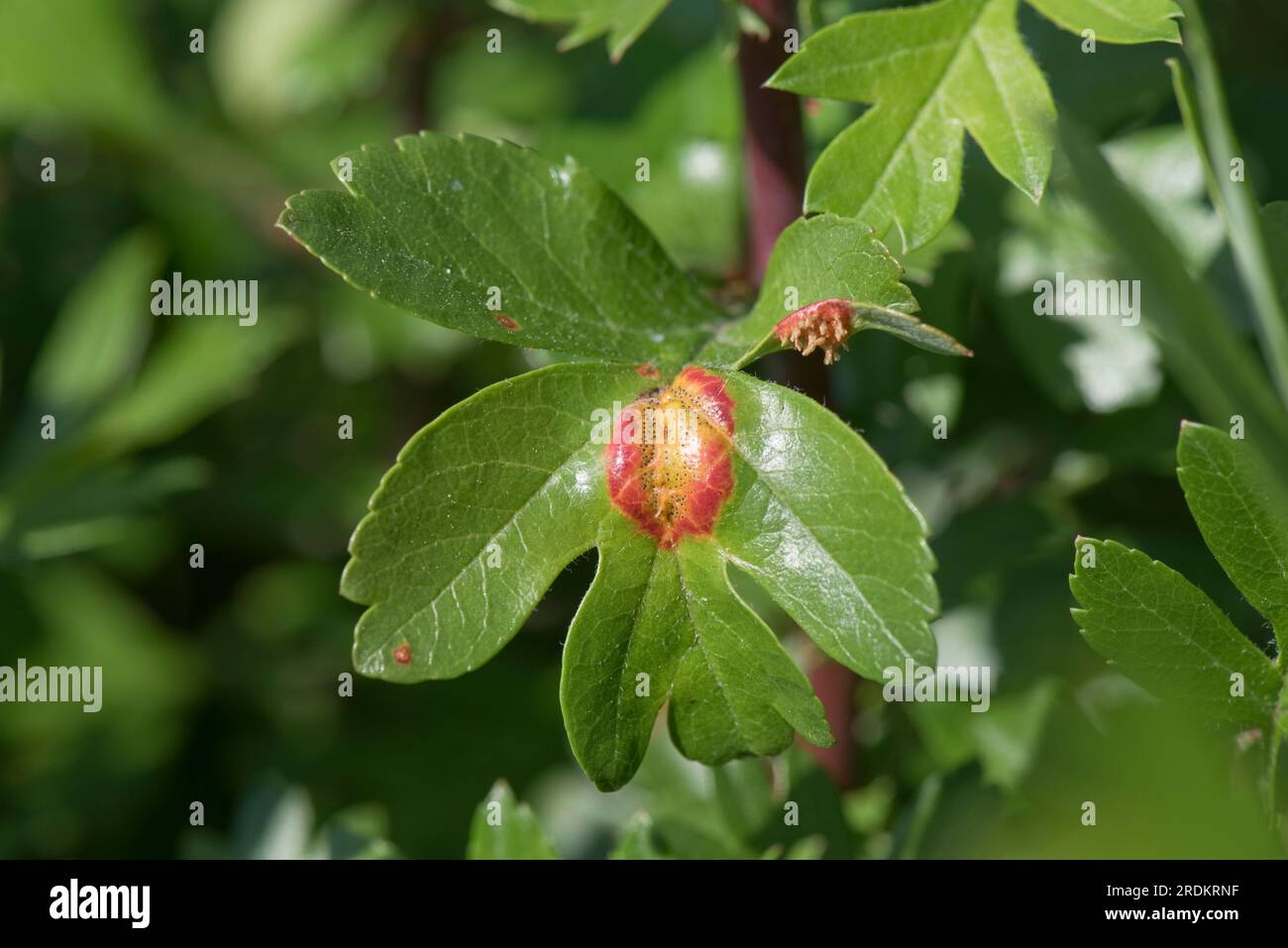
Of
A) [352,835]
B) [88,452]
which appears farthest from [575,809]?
[88,452]

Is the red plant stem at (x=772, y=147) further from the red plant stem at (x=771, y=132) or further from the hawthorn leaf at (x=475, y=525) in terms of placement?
the hawthorn leaf at (x=475, y=525)

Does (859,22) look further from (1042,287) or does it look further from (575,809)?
(575,809)

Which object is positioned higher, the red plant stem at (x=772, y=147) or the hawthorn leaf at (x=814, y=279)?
the red plant stem at (x=772, y=147)

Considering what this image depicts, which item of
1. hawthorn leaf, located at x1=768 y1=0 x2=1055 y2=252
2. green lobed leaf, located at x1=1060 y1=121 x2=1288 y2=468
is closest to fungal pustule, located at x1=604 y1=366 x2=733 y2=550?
hawthorn leaf, located at x1=768 y1=0 x2=1055 y2=252

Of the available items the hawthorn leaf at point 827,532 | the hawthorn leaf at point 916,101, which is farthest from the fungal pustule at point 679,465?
the hawthorn leaf at point 916,101

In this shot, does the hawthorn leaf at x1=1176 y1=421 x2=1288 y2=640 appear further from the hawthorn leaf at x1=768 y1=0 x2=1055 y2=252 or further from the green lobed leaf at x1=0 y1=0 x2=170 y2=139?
the green lobed leaf at x1=0 y1=0 x2=170 y2=139

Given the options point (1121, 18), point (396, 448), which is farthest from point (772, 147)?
point (396, 448)
